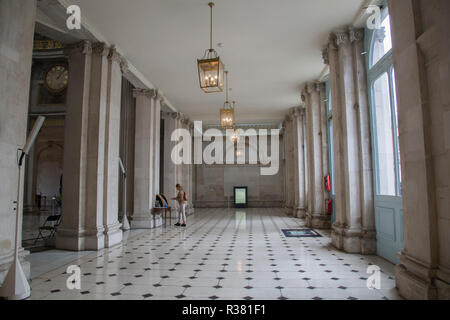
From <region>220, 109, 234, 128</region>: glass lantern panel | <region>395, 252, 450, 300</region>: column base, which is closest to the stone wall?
<region>220, 109, 234, 128</region>: glass lantern panel

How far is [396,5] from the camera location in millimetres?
4504

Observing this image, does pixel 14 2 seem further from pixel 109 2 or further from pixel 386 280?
pixel 386 280

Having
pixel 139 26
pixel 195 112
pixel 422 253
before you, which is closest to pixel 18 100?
pixel 139 26

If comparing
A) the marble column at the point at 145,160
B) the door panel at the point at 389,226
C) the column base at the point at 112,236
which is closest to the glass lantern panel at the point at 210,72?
the door panel at the point at 389,226

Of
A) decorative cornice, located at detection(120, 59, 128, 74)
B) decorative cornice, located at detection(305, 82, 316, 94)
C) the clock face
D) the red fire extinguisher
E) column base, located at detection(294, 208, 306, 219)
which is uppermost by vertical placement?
the clock face

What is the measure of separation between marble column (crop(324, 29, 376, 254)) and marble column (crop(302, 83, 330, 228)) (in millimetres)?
3494

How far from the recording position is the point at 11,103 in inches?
184

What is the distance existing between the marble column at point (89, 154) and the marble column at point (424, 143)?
7178mm

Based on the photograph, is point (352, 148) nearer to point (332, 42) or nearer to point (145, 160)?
point (332, 42)

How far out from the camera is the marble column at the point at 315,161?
11445mm

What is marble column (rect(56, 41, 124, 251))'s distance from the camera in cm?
777

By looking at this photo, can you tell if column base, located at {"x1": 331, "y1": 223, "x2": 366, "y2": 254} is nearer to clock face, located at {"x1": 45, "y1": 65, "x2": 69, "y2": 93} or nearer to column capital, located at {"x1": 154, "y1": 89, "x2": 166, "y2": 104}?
column capital, located at {"x1": 154, "y1": 89, "x2": 166, "y2": 104}

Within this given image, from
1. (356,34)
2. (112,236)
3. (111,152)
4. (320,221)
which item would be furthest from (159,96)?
(320,221)
